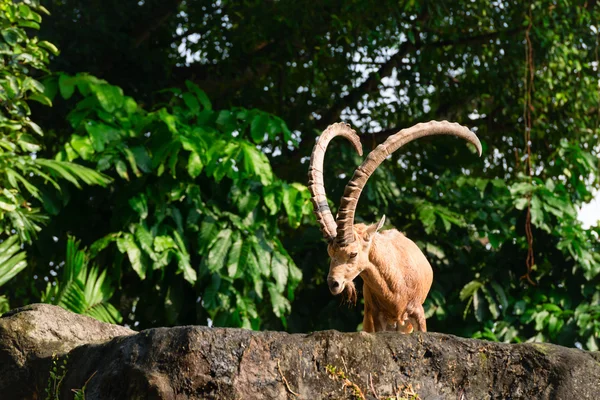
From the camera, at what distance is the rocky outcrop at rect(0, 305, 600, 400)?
4367 mm

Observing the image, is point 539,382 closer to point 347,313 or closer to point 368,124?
point 347,313

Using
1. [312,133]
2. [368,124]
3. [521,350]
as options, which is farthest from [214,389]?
[368,124]

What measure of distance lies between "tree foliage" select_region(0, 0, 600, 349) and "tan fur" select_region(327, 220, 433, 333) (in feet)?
11.4

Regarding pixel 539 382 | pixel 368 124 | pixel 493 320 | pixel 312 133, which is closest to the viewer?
pixel 539 382

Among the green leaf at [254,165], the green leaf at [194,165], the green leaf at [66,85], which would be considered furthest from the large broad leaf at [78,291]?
the green leaf at [254,165]

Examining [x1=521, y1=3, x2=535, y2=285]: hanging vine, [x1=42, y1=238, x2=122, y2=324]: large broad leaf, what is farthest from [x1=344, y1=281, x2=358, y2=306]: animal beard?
[x1=521, y1=3, x2=535, y2=285]: hanging vine

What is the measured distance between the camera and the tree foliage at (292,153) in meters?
9.48

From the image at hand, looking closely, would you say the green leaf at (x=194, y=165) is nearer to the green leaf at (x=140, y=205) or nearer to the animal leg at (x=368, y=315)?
the green leaf at (x=140, y=205)

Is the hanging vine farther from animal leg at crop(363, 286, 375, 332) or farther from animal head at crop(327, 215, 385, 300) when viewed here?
animal head at crop(327, 215, 385, 300)

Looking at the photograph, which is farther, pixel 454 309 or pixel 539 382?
pixel 454 309

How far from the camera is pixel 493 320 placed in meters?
11.1

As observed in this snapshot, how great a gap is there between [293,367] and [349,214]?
1119mm

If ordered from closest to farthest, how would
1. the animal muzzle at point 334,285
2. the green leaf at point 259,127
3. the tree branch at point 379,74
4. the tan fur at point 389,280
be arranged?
the animal muzzle at point 334,285 < the tan fur at point 389,280 < the green leaf at point 259,127 < the tree branch at point 379,74

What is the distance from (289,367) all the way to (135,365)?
741mm
